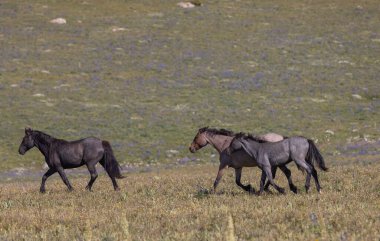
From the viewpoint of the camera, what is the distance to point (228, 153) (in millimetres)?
18500

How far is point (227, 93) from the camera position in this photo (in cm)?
5269

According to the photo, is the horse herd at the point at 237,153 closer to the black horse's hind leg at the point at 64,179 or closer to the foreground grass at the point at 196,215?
the black horse's hind leg at the point at 64,179

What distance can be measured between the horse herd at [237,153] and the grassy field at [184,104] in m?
0.89

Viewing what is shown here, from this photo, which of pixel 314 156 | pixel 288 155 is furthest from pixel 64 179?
pixel 314 156

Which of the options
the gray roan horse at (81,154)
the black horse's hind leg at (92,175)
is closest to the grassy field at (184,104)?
the black horse's hind leg at (92,175)

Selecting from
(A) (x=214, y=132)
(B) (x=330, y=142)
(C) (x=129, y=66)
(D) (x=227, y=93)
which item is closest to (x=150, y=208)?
(A) (x=214, y=132)

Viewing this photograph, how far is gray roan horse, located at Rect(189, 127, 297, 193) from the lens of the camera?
59.7ft

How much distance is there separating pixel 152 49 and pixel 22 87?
Result: 17069 millimetres

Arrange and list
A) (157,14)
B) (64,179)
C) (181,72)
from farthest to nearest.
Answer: (157,14)
(181,72)
(64,179)

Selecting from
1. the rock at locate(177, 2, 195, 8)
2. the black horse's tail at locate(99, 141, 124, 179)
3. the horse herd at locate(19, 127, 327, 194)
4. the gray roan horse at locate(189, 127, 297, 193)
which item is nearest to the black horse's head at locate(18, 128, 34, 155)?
the horse herd at locate(19, 127, 327, 194)

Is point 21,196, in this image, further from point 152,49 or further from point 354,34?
point 354,34

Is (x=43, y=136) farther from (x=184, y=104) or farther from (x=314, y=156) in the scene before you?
(x=184, y=104)

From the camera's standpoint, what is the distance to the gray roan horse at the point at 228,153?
1819 centimetres

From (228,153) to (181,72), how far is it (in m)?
40.8
